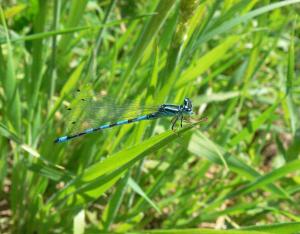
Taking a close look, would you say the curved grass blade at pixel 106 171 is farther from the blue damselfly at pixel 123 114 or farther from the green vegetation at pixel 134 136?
the blue damselfly at pixel 123 114

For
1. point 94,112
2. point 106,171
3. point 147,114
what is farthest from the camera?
point 94,112

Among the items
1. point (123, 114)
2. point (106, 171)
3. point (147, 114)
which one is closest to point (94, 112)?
point (123, 114)

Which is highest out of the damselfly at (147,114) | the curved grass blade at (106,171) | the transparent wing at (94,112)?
the transparent wing at (94,112)

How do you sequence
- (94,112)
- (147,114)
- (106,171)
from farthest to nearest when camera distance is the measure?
(94,112) → (147,114) → (106,171)

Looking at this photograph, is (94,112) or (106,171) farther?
(94,112)

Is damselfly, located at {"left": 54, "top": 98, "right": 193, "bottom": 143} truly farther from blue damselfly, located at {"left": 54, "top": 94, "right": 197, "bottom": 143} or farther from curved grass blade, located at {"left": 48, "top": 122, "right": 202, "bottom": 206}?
curved grass blade, located at {"left": 48, "top": 122, "right": 202, "bottom": 206}

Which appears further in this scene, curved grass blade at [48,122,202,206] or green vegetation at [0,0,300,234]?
green vegetation at [0,0,300,234]

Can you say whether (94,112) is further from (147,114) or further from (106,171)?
(106,171)

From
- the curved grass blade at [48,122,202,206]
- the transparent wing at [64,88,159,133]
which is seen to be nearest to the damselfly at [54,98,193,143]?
the transparent wing at [64,88,159,133]

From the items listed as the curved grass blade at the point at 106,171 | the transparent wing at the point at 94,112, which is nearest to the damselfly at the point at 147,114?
the transparent wing at the point at 94,112
